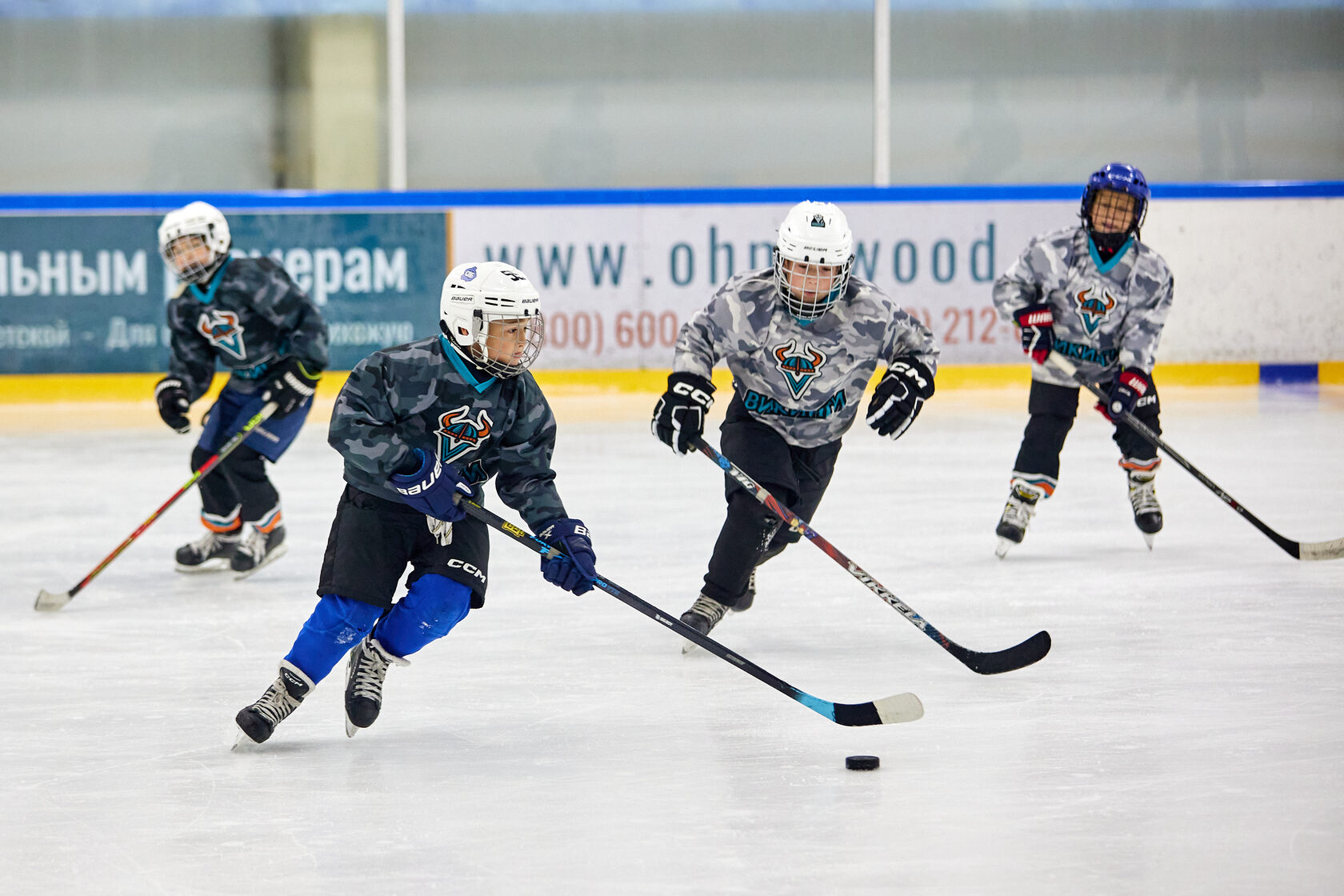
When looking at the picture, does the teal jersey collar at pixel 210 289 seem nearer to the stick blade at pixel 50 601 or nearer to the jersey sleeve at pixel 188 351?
the jersey sleeve at pixel 188 351

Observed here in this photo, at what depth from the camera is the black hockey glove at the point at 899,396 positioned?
380 centimetres

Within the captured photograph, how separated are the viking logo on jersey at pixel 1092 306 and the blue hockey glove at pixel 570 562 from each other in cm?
244

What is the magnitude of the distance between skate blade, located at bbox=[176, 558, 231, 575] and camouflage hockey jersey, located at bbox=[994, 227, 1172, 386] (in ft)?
7.81

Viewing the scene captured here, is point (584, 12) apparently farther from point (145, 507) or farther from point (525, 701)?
point (525, 701)

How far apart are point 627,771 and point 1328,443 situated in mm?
5214

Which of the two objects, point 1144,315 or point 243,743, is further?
point 1144,315

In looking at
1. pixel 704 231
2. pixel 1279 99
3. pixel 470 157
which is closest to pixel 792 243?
pixel 704 231

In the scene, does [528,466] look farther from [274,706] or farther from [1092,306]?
[1092,306]

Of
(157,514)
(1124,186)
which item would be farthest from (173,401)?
(1124,186)

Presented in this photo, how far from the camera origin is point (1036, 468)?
5105 millimetres

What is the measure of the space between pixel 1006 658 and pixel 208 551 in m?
2.48

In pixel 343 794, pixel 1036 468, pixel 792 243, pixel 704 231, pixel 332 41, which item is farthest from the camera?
pixel 332 41

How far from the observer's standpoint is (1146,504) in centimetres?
514

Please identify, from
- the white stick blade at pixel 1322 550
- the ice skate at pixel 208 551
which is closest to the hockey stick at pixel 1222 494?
the white stick blade at pixel 1322 550
